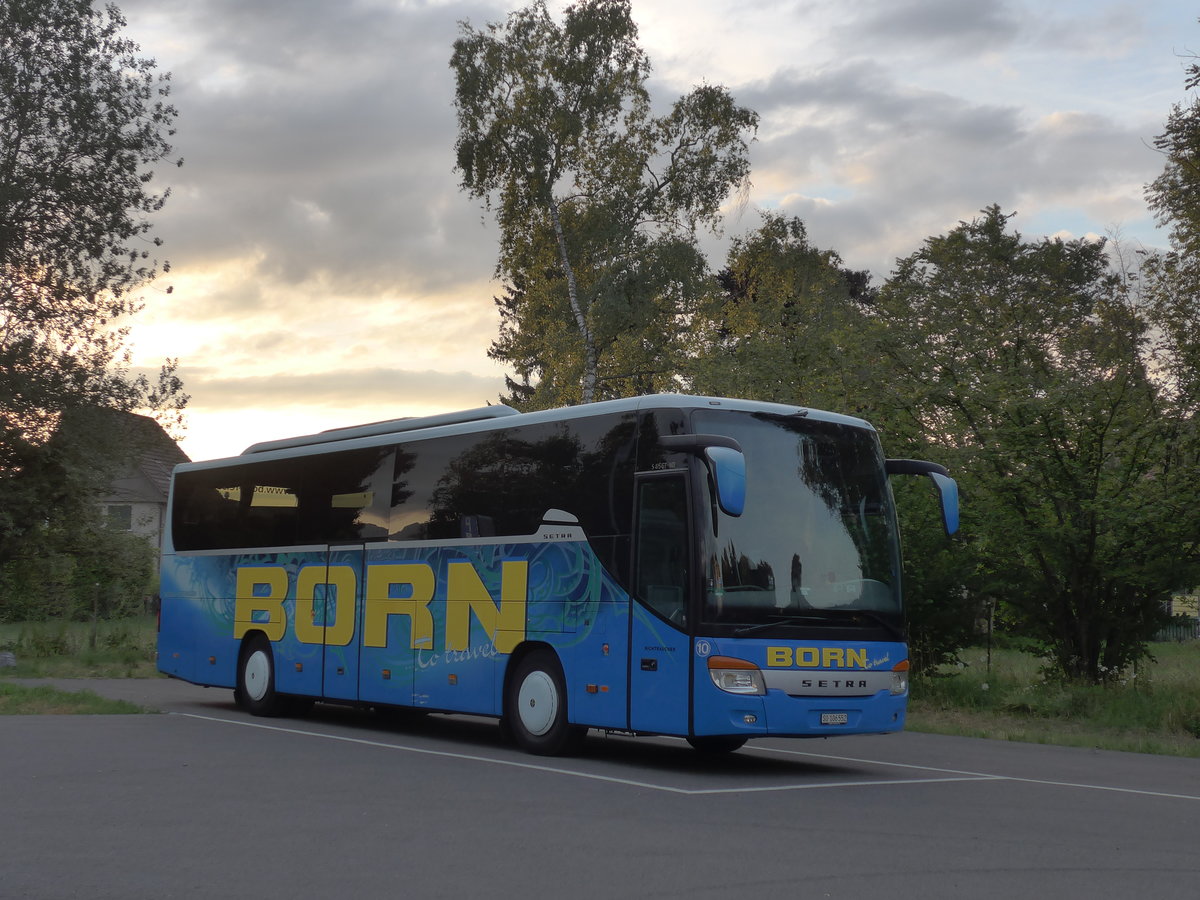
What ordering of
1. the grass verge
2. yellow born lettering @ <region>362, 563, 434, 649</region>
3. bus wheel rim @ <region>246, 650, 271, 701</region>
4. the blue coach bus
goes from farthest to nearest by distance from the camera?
bus wheel rim @ <region>246, 650, 271, 701</region> < the grass verge < yellow born lettering @ <region>362, 563, 434, 649</region> < the blue coach bus

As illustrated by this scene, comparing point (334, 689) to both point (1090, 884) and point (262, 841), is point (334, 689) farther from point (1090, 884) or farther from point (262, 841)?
point (1090, 884)

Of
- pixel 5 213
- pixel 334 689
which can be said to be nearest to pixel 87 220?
pixel 5 213

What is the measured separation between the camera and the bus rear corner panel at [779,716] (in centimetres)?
1245

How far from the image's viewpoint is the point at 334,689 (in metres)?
17.7

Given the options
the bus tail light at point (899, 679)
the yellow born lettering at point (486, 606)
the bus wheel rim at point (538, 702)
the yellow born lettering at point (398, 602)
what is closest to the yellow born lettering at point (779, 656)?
the bus tail light at point (899, 679)

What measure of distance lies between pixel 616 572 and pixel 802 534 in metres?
1.75

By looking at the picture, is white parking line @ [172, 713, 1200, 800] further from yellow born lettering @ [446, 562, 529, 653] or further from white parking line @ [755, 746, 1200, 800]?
yellow born lettering @ [446, 562, 529, 653]

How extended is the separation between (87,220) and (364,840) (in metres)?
31.2

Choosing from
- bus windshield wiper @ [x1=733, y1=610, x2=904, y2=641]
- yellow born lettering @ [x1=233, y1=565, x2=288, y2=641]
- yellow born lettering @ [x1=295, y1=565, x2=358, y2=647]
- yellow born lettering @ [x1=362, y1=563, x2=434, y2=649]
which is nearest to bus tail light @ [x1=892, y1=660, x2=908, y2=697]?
bus windshield wiper @ [x1=733, y1=610, x2=904, y2=641]

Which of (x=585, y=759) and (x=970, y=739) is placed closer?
(x=585, y=759)

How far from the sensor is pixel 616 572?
13.6 m

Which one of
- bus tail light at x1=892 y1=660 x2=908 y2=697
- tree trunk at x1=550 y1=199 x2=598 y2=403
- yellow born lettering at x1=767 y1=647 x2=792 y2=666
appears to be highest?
tree trunk at x1=550 y1=199 x2=598 y2=403

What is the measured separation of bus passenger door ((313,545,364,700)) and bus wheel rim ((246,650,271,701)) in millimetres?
1488

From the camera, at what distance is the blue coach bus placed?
41.8ft
